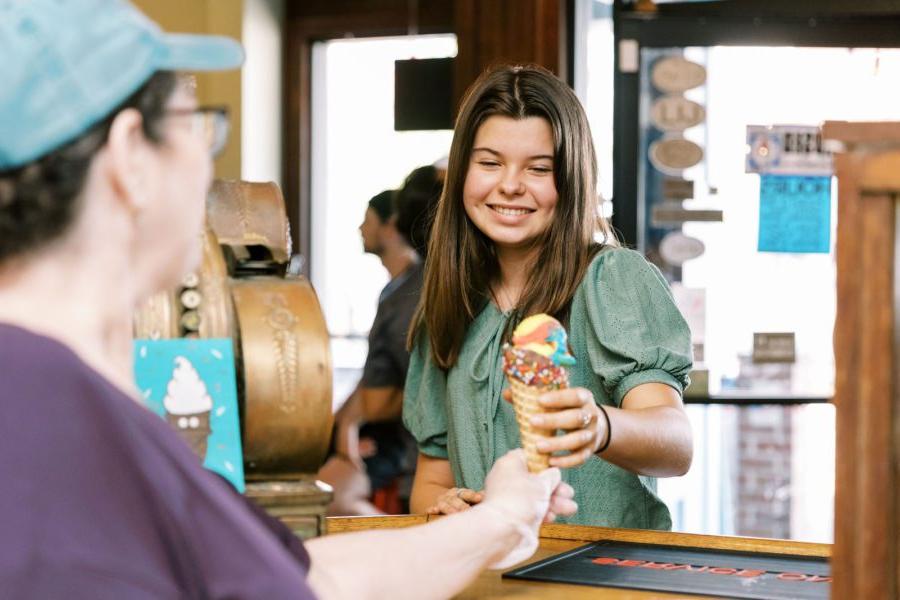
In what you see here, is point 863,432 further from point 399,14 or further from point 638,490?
point 399,14

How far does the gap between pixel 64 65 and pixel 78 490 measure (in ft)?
1.02

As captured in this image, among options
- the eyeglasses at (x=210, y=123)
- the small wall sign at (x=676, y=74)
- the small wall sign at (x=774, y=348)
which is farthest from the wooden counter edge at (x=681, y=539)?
the small wall sign at (x=676, y=74)

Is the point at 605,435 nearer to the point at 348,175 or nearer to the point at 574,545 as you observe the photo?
the point at 574,545

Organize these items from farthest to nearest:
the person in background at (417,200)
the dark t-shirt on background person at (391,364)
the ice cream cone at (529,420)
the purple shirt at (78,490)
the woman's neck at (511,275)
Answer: the person in background at (417,200) → the dark t-shirt on background person at (391,364) → the woman's neck at (511,275) → the ice cream cone at (529,420) → the purple shirt at (78,490)

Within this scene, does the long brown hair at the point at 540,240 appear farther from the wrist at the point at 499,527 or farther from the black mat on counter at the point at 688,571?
the wrist at the point at 499,527

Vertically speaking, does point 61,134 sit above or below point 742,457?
above

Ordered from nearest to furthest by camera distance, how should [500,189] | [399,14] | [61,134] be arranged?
[61,134] < [500,189] < [399,14]

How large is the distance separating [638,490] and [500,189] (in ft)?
1.87

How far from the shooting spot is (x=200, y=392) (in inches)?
61.1

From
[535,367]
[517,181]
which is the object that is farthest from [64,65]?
[517,181]

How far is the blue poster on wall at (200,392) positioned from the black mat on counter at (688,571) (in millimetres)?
409

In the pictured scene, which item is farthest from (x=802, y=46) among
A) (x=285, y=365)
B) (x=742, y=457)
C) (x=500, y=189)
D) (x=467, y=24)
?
(x=285, y=365)

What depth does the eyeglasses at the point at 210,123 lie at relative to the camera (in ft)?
3.50

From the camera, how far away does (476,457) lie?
2.34 meters
